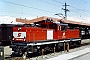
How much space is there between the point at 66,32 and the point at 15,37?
26.7 feet

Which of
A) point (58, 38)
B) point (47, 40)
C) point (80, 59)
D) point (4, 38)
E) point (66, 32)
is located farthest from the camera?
point (4, 38)

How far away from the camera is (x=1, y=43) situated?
2861 centimetres

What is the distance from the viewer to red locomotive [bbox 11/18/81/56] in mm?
17375

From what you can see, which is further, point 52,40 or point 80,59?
point 52,40

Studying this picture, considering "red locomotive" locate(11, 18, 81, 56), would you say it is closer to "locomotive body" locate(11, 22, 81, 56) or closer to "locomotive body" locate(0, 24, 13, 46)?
"locomotive body" locate(11, 22, 81, 56)

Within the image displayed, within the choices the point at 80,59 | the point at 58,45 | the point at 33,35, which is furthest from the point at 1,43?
the point at 80,59

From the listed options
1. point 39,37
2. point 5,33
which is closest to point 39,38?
point 39,37

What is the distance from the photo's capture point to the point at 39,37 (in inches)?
747

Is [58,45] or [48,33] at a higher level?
[48,33]

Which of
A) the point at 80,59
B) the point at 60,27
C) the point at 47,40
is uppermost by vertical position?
the point at 60,27

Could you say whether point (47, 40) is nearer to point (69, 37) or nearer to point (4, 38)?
point (69, 37)

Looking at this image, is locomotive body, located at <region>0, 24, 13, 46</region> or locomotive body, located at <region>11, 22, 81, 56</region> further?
locomotive body, located at <region>0, 24, 13, 46</region>

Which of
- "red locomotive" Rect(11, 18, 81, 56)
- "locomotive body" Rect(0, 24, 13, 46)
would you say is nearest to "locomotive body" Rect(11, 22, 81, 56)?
"red locomotive" Rect(11, 18, 81, 56)

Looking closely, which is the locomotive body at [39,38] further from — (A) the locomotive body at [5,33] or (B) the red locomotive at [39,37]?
(A) the locomotive body at [5,33]
